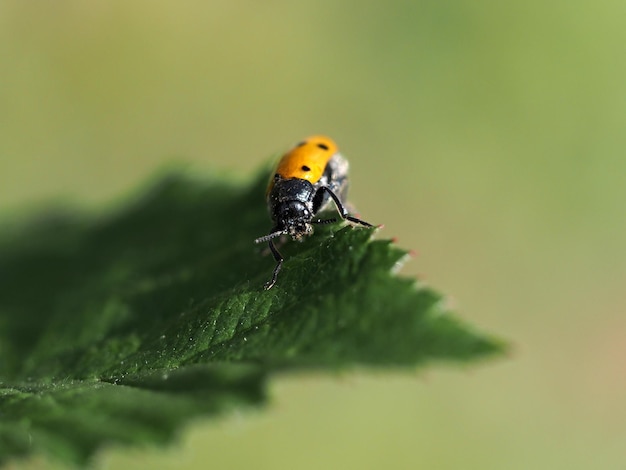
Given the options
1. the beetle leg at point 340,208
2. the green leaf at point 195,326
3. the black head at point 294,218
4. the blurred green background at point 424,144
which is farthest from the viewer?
the blurred green background at point 424,144

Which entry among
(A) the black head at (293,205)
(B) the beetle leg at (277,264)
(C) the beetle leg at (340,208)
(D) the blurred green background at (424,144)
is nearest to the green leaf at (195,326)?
(B) the beetle leg at (277,264)

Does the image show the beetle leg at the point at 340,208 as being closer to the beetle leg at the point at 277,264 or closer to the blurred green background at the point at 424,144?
the beetle leg at the point at 277,264

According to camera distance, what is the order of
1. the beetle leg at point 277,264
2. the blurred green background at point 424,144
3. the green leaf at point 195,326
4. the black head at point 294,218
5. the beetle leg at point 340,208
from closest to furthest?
the green leaf at point 195,326 → the beetle leg at point 277,264 → the black head at point 294,218 → the beetle leg at point 340,208 → the blurred green background at point 424,144

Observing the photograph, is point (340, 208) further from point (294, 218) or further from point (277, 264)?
point (277, 264)

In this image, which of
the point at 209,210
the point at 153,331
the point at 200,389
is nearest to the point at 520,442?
the point at 209,210

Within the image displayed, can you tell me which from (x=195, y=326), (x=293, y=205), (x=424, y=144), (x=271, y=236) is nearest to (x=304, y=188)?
(x=293, y=205)
